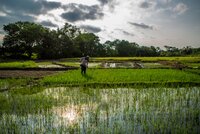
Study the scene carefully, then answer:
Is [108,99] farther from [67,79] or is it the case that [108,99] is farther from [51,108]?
[67,79]

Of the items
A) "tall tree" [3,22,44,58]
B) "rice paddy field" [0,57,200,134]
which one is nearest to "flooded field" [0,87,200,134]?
"rice paddy field" [0,57,200,134]

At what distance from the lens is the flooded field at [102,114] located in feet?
18.5

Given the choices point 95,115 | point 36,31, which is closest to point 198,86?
point 95,115

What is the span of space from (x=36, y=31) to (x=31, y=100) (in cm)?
4309

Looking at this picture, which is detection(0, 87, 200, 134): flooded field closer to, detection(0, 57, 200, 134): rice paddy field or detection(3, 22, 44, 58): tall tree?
detection(0, 57, 200, 134): rice paddy field

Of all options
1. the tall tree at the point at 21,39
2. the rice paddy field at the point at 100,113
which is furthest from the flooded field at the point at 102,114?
the tall tree at the point at 21,39

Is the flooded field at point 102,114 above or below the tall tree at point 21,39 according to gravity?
below

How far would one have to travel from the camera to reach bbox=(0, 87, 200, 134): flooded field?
565cm

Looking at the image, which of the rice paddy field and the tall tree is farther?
the tall tree

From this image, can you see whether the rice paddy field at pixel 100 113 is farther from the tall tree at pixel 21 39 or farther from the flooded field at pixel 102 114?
the tall tree at pixel 21 39

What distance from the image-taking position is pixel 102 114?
270 inches

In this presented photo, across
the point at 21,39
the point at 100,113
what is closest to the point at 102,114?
the point at 100,113

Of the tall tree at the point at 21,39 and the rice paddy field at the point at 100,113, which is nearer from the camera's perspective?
the rice paddy field at the point at 100,113

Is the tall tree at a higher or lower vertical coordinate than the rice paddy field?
higher
